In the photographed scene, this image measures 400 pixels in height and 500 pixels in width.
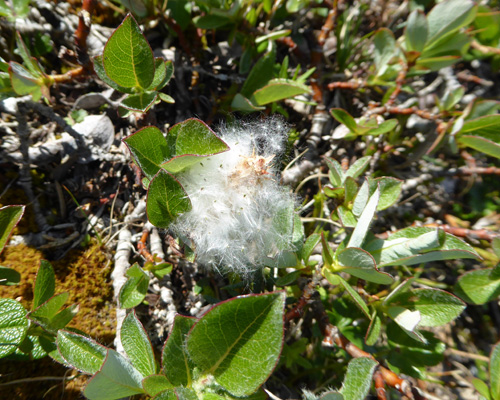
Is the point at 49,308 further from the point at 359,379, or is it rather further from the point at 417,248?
the point at 417,248

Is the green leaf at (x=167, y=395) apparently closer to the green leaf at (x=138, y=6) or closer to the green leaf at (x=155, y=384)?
the green leaf at (x=155, y=384)

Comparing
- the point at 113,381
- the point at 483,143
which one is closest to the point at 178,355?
the point at 113,381

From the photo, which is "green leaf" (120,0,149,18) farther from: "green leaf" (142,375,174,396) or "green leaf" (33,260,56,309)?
"green leaf" (142,375,174,396)

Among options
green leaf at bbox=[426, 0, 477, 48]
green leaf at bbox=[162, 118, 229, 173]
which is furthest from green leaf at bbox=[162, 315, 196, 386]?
green leaf at bbox=[426, 0, 477, 48]

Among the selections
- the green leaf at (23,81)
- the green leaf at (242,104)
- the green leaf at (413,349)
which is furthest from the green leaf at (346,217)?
the green leaf at (23,81)

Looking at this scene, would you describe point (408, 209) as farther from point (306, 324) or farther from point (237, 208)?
point (237, 208)
